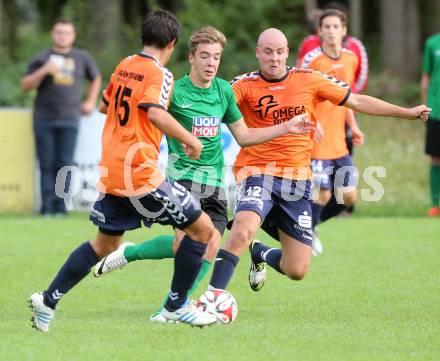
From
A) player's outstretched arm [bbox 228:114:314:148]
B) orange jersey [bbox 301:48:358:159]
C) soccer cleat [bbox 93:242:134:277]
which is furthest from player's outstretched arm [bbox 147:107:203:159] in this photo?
orange jersey [bbox 301:48:358:159]

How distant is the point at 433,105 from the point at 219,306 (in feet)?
25.6

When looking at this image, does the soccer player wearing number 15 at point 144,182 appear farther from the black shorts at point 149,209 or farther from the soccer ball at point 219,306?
the soccer ball at point 219,306

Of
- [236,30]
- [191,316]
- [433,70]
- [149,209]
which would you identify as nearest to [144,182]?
[149,209]

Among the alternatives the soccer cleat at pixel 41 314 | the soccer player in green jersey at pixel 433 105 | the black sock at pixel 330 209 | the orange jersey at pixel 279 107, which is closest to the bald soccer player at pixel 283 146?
the orange jersey at pixel 279 107

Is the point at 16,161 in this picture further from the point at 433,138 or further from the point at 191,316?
the point at 191,316

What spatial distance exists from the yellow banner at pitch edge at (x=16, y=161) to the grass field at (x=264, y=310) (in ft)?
8.47

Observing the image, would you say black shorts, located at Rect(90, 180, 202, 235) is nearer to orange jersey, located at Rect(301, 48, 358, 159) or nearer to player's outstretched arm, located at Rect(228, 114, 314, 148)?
player's outstretched arm, located at Rect(228, 114, 314, 148)

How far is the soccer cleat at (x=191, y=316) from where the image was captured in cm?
711

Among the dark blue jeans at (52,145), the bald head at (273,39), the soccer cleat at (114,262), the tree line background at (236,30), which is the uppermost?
the tree line background at (236,30)

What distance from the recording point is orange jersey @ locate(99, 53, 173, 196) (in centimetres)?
683

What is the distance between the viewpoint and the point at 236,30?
87.3 ft

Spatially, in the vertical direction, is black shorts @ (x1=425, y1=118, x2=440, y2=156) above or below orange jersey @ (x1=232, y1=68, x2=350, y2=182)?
below

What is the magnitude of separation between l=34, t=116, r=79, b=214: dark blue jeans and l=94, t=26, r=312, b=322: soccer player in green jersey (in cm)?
646

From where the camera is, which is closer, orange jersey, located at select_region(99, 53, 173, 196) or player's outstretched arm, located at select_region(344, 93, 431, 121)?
orange jersey, located at select_region(99, 53, 173, 196)
